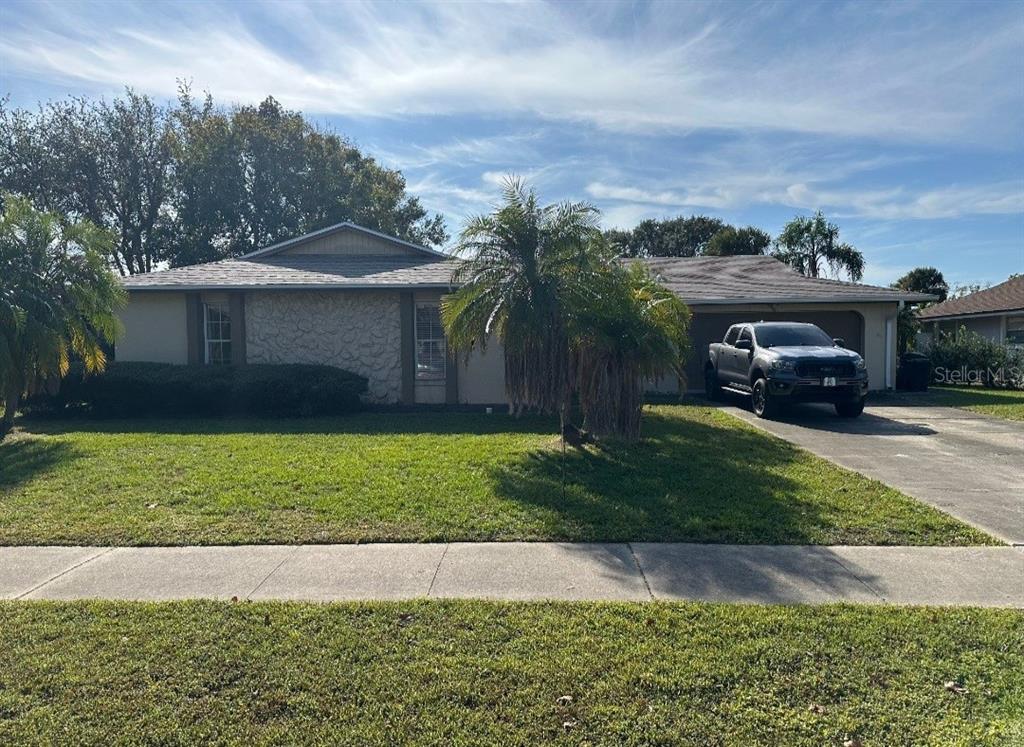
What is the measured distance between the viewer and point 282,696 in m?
3.38

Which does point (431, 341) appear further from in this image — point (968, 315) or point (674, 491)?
point (968, 315)

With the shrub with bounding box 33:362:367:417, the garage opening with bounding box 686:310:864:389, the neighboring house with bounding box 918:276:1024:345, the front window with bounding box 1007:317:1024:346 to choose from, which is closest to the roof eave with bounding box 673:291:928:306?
the garage opening with bounding box 686:310:864:389

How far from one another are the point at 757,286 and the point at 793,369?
5.76 m

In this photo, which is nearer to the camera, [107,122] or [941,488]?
[941,488]

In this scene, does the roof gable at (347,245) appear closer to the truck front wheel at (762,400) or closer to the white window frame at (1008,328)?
the truck front wheel at (762,400)

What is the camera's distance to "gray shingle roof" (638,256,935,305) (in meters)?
16.5

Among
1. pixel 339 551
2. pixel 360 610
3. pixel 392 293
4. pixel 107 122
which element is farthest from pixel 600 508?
pixel 107 122

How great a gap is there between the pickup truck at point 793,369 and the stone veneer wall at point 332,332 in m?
7.65

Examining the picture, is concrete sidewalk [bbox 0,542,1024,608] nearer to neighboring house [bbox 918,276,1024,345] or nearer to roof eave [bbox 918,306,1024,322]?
roof eave [bbox 918,306,1024,322]

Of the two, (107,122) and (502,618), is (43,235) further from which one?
(107,122)

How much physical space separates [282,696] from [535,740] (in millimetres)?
1312

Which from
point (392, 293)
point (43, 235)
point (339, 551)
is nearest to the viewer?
point (339, 551)

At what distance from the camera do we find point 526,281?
30.5ft

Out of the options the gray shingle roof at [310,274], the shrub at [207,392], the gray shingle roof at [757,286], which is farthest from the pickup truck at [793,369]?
the shrub at [207,392]
